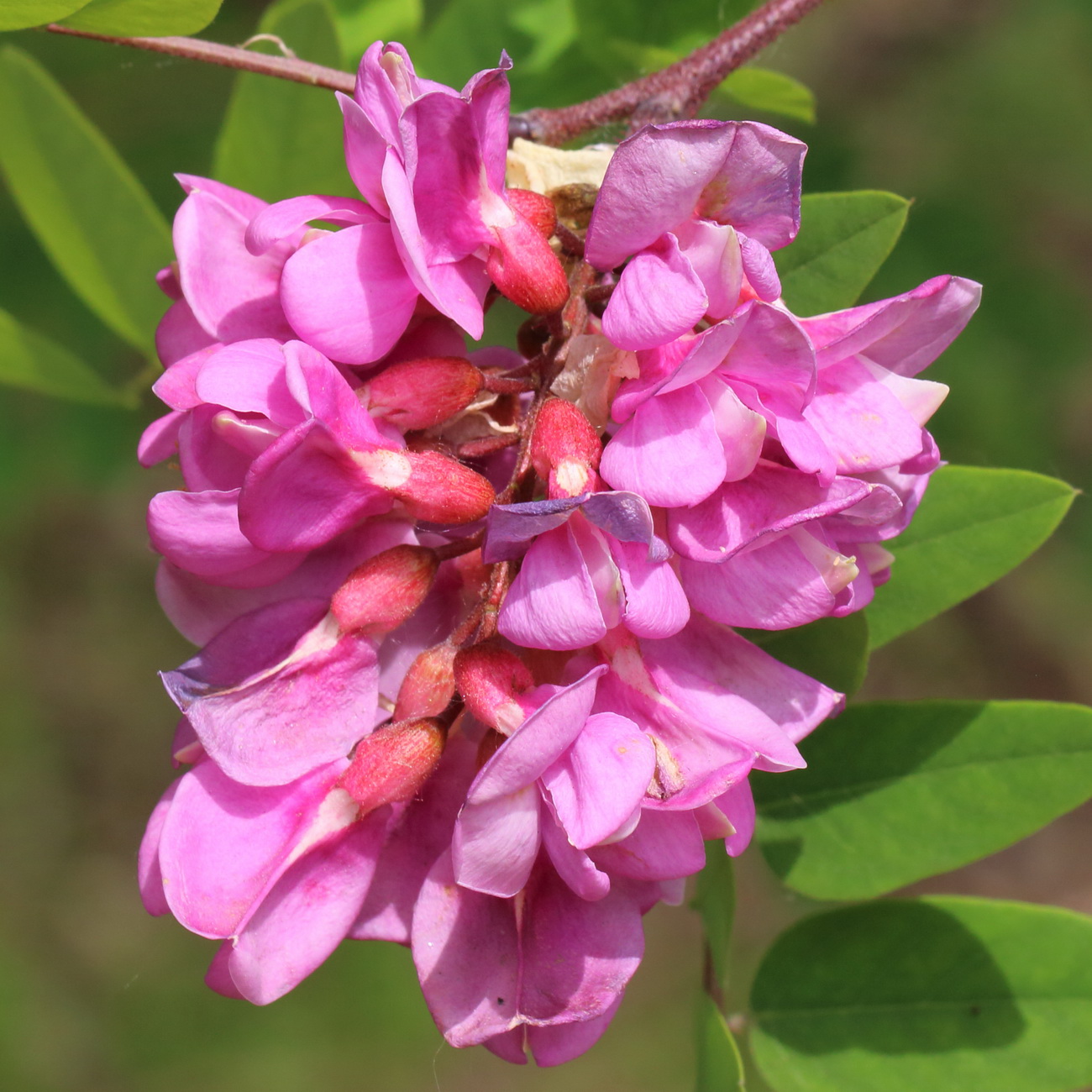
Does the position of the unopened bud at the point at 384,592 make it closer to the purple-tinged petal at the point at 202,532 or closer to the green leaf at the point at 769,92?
the purple-tinged petal at the point at 202,532

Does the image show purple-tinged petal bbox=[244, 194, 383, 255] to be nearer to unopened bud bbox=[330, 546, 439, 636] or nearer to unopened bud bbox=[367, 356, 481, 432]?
unopened bud bbox=[367, 356, 481, 432]

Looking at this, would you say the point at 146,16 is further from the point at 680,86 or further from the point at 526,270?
the point at 680,86

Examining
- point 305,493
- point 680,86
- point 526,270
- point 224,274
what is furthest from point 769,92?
point 305,493

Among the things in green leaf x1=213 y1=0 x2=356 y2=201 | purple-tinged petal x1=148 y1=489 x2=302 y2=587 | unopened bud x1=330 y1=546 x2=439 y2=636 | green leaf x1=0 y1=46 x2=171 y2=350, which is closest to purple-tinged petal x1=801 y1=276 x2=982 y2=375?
unopened bud x1=330 y1=546 x2=439 y2=636

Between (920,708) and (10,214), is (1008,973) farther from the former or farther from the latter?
(10,214)

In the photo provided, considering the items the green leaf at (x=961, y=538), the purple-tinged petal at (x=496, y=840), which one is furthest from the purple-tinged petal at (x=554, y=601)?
the green leaf at (x=961, y=538)

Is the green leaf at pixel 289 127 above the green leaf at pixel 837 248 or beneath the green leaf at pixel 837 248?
above
